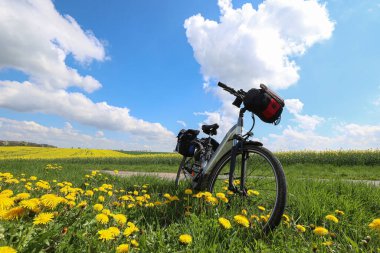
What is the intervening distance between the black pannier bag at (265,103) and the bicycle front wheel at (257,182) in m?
0.41

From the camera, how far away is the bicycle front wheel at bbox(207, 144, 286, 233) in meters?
A: 2.90

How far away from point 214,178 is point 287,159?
2169cm

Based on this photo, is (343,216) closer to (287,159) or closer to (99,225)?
(99,225)

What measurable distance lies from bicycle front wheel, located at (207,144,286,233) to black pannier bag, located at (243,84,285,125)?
41 cm

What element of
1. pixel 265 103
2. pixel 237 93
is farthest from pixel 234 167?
pixel 237 93

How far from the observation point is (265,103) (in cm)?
348

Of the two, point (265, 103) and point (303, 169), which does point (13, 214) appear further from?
point (303, 169)

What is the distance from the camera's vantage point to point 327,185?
542 cm

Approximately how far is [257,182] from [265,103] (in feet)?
3.73

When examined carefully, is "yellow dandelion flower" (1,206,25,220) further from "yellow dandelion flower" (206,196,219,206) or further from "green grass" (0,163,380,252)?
"yellow dandelion flower" (206,196,219,206)

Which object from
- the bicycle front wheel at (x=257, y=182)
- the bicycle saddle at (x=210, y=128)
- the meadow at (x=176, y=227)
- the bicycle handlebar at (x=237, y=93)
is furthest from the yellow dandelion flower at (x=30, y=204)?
the bicycle saddle at (x=210, y=128)

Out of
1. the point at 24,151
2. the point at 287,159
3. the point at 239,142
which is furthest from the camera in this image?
the point at 24,151

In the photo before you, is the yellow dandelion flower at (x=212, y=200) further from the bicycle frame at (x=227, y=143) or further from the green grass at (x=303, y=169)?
the green grass at (x=303, y=169)

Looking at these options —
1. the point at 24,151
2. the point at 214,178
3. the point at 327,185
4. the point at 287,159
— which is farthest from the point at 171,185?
the point at 24,151
